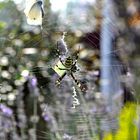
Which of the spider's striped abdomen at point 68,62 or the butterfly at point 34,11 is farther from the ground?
the butterfly at point 34,11

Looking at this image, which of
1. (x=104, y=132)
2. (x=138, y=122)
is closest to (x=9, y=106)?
(x=104, y=132)

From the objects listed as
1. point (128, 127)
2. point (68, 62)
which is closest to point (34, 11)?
point (68, 62)

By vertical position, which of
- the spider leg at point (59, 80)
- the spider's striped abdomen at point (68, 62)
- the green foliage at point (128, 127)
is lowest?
the green foliage at point (128, 127)

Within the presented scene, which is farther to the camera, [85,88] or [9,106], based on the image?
[9,106]

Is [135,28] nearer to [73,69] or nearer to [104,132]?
[73,69]

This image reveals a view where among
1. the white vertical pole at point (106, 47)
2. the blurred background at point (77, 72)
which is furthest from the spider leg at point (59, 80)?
the white vertical pole at point (106, 47)

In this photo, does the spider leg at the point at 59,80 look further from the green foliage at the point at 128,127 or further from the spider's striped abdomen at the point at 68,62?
the green foliage at the point at 128,127

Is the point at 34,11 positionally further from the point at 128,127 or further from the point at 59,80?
the point at 128,127
